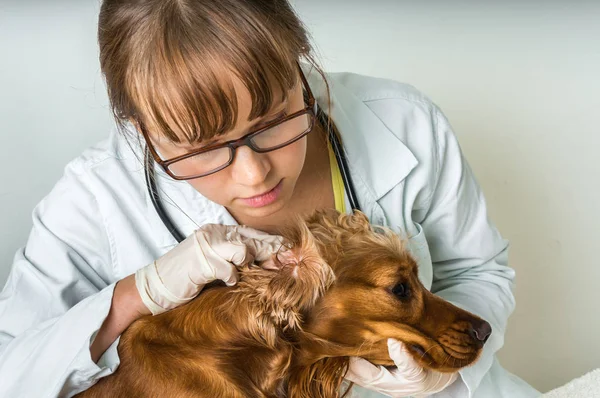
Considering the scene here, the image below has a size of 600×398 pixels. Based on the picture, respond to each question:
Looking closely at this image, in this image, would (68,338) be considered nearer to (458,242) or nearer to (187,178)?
(187,178)

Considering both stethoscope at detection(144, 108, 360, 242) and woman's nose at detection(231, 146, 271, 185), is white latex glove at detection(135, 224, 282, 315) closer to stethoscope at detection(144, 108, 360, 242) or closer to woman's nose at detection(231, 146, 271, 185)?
woman's nose at detection(231, 146, 271, 185)

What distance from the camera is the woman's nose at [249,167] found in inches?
65.8

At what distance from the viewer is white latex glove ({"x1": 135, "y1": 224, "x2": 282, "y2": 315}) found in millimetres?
1729

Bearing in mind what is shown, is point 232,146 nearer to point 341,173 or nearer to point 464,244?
point 341,173

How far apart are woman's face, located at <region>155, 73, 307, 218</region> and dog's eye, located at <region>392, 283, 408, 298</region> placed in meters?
0.34

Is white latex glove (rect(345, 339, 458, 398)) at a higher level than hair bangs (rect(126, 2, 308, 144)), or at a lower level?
lower

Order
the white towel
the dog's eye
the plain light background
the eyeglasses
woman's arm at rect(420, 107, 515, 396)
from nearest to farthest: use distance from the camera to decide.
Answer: the eyeglasses → the dog's eye → woman's arm at rect(420, 107, 515, 396) → the white towel → the plain light background

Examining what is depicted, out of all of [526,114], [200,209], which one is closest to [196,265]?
[200,209]

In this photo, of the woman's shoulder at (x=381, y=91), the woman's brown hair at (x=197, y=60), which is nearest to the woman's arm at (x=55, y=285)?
the woman's brown hair at (x=197, y=60)

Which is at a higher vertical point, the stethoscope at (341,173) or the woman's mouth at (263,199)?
the woman's mouth at (263,199)

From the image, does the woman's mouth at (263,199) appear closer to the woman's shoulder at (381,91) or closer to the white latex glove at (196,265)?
the white latex glove at (196,265)

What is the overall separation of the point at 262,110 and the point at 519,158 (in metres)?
1.82

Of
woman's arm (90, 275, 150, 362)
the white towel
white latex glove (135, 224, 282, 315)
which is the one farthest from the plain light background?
woman's arm (90, 275, 150, 362)

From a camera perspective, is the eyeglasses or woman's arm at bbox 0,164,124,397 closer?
the eyeglasses
